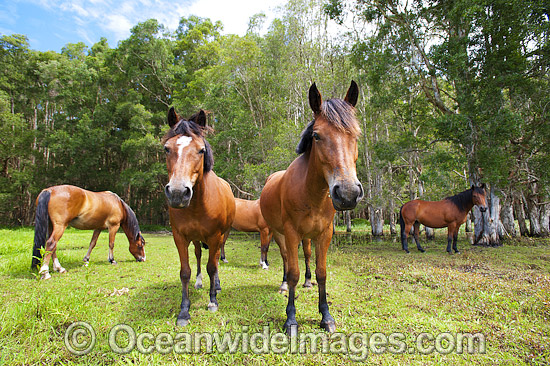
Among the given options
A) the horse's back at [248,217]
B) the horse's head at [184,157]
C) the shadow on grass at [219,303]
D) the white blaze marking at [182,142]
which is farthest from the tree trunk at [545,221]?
the white blaze marking at [182,142]

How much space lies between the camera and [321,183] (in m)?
2.60

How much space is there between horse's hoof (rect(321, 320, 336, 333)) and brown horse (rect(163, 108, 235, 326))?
146 cm

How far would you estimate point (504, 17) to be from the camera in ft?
27.0

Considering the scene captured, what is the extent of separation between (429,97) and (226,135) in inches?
454

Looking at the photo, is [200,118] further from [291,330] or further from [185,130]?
[291,330]

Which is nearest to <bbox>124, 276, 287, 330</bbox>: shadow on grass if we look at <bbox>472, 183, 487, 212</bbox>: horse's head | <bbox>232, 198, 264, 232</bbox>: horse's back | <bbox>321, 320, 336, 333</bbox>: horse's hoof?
<bbox>321, 320, 336, 333</bbox>: horse's hoof

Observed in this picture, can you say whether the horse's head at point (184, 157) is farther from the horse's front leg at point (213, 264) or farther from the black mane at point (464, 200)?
the black mane at point (464, 200)

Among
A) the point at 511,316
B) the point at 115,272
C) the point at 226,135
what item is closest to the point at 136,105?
the point at 226,135

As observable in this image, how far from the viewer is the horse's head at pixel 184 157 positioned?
2.47 metres

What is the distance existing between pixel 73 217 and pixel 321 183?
6290mm

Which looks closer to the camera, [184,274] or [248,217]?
[184,274]

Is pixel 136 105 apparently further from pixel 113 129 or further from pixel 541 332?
pixel 541 332

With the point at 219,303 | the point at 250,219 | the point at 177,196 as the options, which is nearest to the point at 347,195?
the point at 177,196

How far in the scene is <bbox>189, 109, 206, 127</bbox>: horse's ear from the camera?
3311 millimetres
